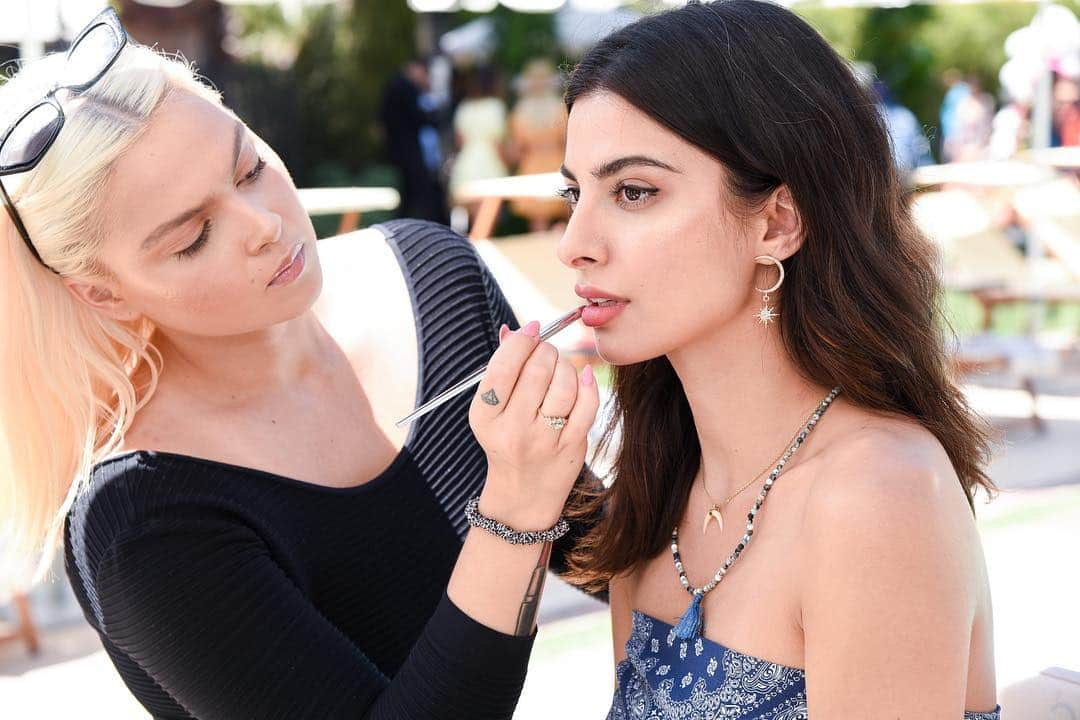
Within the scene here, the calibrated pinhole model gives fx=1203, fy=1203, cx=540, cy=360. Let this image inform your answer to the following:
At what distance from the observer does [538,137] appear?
38.1 ft

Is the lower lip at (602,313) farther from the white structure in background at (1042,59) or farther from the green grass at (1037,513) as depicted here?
the white structure in background at (1042,59)

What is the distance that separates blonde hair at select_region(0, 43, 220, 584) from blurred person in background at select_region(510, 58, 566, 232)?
9144mm

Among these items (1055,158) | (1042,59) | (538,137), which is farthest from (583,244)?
(538,137)

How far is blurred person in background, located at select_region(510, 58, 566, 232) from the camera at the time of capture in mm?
11422

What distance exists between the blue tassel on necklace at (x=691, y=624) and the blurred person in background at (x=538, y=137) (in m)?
A: 9.39

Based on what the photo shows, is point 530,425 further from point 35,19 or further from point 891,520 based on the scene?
point 35,19

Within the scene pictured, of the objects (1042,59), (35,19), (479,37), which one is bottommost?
(479,37)

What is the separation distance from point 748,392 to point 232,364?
0.86 meters

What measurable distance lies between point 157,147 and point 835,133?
0.96 m

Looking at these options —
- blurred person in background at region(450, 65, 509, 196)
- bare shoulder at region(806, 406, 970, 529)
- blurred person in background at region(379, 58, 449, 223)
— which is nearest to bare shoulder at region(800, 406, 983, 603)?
bare shoulder at region(806, 406, 970, 529)

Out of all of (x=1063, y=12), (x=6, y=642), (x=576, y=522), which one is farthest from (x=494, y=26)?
(x=576, y=522)

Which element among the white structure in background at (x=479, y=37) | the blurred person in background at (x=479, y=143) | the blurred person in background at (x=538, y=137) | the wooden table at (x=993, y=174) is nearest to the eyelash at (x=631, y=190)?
the wooden table at (x=993, y=174)

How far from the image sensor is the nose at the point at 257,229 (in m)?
1.80

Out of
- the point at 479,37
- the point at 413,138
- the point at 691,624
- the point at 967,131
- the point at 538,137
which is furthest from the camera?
the point at 479,37
